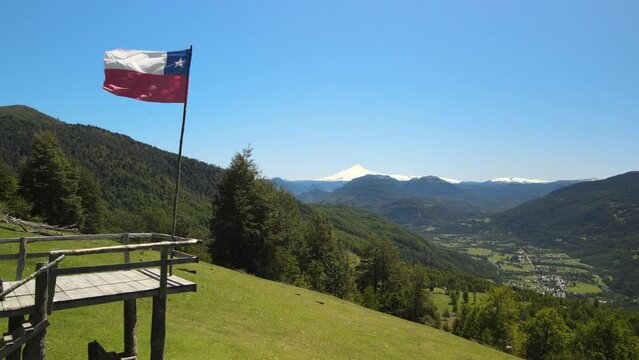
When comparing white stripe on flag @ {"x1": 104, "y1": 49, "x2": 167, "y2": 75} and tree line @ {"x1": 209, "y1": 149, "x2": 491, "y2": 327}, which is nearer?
white stripe on flag @ {"x1": 104, "y1": 49, "x2": 167, "y2": 75}

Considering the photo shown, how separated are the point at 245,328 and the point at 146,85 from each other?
16.7 m

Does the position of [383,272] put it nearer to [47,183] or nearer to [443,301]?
[47,183]

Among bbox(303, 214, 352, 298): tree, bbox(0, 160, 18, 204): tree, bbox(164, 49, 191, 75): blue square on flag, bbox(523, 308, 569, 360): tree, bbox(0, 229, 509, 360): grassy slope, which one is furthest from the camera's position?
bbox(303, 214, 352, 298): tree

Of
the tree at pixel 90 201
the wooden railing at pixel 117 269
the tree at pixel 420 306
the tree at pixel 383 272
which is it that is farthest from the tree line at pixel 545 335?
the tree at pixel 90 201

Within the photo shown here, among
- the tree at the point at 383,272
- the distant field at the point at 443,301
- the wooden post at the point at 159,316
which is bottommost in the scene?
the distant field at the point at 443,301

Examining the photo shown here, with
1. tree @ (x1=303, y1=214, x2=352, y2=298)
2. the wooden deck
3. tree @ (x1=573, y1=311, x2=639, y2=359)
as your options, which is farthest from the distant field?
the wooden deck

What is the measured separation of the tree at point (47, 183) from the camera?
196 feet

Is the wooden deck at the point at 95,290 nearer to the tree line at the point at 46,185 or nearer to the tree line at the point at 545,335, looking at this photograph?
the tree line at the point at 46,185

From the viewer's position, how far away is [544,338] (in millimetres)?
74375

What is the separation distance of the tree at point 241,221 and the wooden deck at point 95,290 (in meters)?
43.6

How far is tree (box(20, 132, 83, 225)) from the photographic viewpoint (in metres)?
59.9

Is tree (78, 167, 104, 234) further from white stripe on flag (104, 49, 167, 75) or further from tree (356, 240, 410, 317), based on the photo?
white stripe on flag (104, 49, 167, 75)

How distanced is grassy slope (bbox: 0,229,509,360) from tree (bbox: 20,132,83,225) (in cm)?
2791

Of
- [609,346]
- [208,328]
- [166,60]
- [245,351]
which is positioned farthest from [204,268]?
[609,346]
